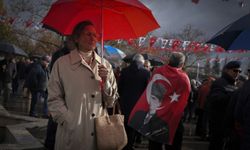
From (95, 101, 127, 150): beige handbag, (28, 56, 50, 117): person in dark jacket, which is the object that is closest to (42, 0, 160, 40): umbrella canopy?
(95, 101, 127, 150): beige handbag

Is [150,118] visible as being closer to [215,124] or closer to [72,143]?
[215,124]

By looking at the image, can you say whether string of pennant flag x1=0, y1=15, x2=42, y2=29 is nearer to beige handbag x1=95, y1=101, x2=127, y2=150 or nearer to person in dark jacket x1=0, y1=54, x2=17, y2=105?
person in dark jacket x1=0, y1=54, x2=17, y2=105

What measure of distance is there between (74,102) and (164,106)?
245cm

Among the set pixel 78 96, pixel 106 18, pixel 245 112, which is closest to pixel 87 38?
pixel 78 96

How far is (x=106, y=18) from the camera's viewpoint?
12.3 feet

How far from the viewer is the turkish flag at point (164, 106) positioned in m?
5.16

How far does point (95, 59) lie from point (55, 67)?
357mm

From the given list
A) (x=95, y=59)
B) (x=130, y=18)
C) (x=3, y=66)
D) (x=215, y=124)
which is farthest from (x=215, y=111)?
(x=3, y=66)

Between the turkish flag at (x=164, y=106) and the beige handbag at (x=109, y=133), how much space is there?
7.11 ft

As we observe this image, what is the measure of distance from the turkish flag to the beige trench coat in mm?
2253

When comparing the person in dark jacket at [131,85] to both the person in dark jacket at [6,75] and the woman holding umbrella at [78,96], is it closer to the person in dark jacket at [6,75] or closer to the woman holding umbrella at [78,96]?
the woman holding umbrella at [78,96]

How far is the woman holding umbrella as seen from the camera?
9.77 ft

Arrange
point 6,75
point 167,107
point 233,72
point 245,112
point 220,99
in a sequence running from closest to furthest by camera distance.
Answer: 1. point 245,112
2. point 167,107
3. point 220,99
4. point 233,72
5. point 6,75

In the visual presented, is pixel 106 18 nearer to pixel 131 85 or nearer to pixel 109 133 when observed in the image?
pixel 109 133
